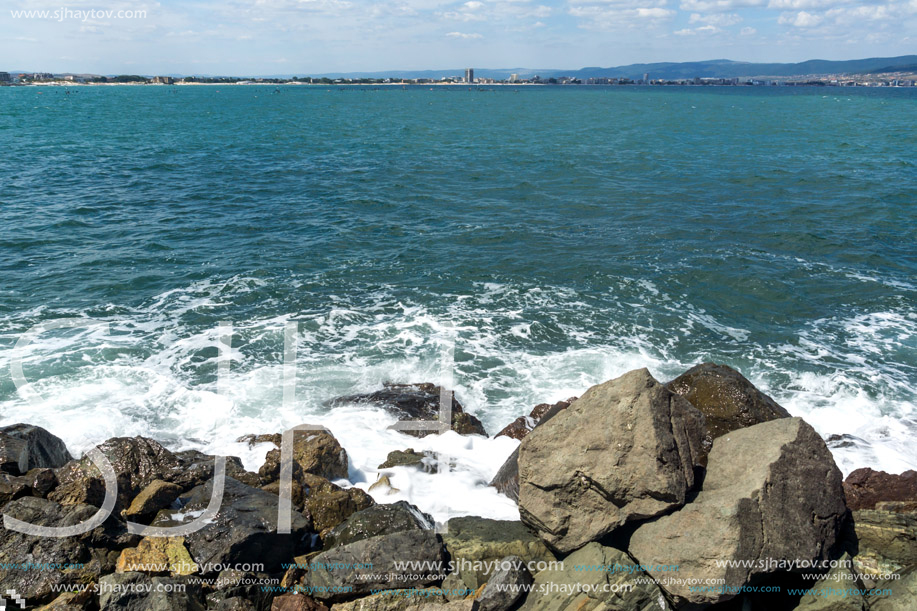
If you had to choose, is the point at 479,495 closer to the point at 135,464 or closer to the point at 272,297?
the point at 135,464

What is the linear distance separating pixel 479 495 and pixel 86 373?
34.4ft

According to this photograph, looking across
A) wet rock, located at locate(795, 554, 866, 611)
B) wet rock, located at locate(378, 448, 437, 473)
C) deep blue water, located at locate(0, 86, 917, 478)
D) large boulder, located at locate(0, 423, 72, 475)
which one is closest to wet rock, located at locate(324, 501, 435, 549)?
wet rock, located at locate(378, 448, 437, 473)

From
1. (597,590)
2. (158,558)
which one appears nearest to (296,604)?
(158,558)

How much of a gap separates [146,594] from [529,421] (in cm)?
801

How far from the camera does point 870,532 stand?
8.32 m

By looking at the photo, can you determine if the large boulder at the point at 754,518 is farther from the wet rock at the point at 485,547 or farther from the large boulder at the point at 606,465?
the wet rock at the point at 485,547

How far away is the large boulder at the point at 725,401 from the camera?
36.8 feet

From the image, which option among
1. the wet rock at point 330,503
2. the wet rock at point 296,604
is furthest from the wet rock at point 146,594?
the wet rock at point 330,503

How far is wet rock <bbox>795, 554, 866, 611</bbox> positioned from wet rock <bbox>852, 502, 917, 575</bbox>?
1.83 feet

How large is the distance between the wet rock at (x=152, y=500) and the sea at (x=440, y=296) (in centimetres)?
217

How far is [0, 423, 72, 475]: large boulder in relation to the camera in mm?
9570

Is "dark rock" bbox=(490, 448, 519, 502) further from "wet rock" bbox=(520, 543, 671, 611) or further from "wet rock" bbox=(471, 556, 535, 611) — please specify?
"wet rock" bbox=(520, 543, 671, 611)

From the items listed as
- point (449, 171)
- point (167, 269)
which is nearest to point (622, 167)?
point (449, 171)

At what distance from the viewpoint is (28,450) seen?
32.5ft
